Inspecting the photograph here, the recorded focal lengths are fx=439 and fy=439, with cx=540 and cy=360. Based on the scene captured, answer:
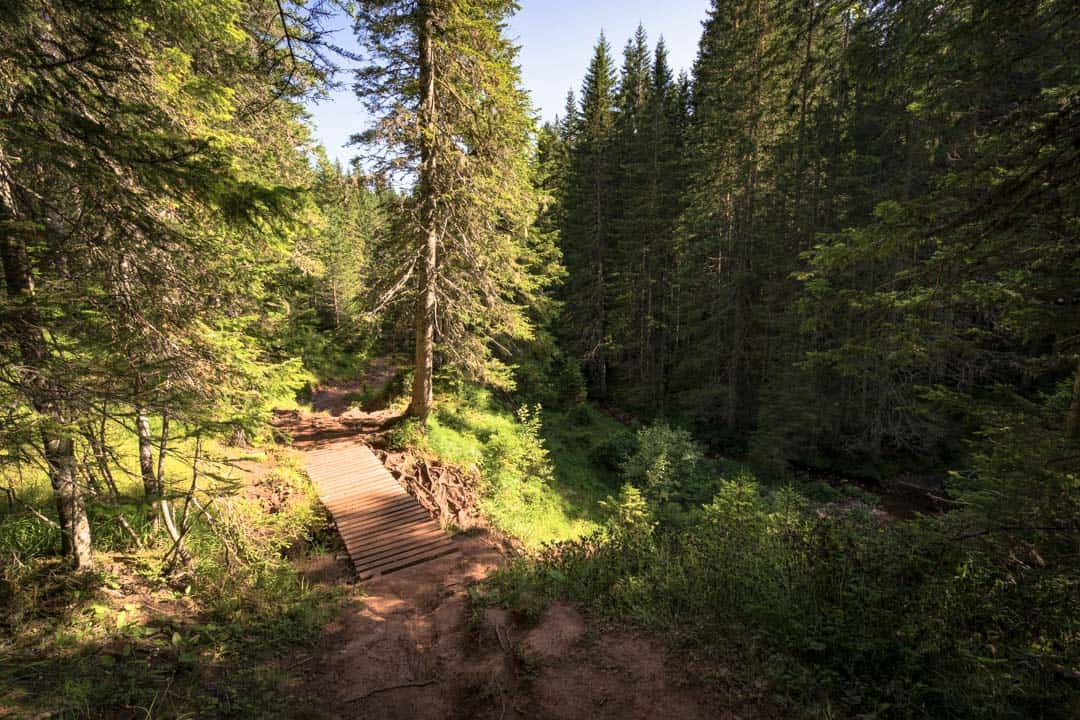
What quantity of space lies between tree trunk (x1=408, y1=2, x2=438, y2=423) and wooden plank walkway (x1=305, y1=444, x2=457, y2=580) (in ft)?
8.39

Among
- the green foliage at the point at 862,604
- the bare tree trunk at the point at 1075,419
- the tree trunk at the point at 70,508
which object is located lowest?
the green foliage at the point at 862,604

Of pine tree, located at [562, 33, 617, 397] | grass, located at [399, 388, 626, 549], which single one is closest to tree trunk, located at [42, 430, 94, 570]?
grass, located at [399, 388, 626, 549]

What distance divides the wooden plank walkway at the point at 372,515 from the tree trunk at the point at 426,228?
2.56 meters

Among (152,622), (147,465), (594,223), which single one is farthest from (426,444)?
(594,223)

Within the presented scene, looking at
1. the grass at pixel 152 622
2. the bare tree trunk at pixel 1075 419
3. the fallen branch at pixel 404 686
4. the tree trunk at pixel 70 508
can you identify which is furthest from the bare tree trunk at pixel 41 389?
the bare tree trunk at pixel 1075 419

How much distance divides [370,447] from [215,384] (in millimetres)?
7966

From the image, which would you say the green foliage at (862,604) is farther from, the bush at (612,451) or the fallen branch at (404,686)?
the bush at (612,451)

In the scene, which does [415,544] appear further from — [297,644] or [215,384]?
[215,384]

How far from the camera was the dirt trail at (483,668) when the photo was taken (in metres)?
4.80

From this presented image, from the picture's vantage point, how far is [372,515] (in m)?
10.2

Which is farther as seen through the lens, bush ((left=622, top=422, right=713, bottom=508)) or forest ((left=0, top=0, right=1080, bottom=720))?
bush ((left=622, top=422, right=713, bottom=508))

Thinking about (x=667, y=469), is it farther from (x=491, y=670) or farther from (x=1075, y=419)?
(x=491, y=670)

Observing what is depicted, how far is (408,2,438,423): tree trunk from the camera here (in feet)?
39.5

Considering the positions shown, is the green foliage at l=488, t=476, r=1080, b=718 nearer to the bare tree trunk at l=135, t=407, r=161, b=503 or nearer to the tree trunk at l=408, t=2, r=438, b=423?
the bare tree trunk at l=135, t=407, r=161, b=503
